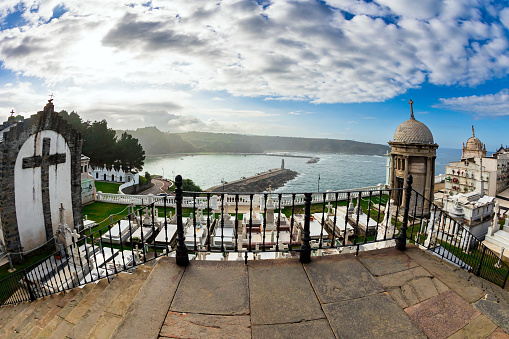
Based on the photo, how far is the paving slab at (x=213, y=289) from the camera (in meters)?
3.15

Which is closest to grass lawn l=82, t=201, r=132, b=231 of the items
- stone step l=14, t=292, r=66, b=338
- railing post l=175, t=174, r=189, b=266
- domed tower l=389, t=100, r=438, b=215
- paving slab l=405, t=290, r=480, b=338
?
stone step l=14, t=292, r=66, b=338

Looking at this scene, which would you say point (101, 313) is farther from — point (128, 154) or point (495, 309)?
point (128, 154)

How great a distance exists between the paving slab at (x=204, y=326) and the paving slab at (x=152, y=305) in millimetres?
124

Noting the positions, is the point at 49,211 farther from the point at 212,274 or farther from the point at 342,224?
the point at 342,224

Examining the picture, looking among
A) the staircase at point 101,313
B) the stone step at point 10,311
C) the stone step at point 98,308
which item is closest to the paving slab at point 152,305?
the staircase at point 101,313

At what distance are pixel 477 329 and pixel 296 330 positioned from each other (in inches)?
81.7

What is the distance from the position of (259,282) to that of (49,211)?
13384 mm

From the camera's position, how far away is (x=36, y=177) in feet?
39.0

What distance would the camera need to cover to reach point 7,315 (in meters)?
6.34

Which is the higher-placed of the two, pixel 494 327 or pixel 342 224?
pixel 494 327

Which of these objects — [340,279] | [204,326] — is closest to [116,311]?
[204,326]

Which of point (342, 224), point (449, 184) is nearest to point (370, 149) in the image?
point (449, 184)

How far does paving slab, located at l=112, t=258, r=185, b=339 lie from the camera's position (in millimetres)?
2818

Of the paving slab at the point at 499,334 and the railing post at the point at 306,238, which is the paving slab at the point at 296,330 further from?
the paving slab at the point at 499,334
